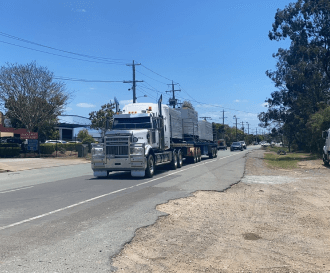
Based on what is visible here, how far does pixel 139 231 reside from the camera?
677 centimetres

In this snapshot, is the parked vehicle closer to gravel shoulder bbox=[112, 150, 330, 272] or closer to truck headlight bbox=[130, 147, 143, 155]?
truck headlight bbox=[130, 147, 143, 155]

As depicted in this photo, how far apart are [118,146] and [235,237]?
10176 millimetres

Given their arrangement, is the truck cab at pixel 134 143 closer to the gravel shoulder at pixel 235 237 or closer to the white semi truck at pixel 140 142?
the white semi truck at pixel 140 142

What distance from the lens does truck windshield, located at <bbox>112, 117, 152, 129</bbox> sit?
17781mm

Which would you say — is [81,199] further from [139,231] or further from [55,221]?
[139,231]

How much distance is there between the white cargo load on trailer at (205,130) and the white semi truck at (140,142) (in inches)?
249

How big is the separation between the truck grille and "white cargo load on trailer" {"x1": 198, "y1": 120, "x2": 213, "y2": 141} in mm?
14728

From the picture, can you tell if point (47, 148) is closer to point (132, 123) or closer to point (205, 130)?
point (205, 130)

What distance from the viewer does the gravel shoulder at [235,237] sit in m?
5.05

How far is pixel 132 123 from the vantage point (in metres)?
17.9

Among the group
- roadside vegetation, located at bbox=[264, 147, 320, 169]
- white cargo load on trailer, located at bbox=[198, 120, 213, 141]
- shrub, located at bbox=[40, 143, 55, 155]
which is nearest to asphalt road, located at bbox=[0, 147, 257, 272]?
roadside vegetation, located at bbox=[264, 147, 320, 169]

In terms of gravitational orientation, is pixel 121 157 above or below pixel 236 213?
above

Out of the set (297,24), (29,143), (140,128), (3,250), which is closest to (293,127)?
(297,24)

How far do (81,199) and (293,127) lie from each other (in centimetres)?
4639
